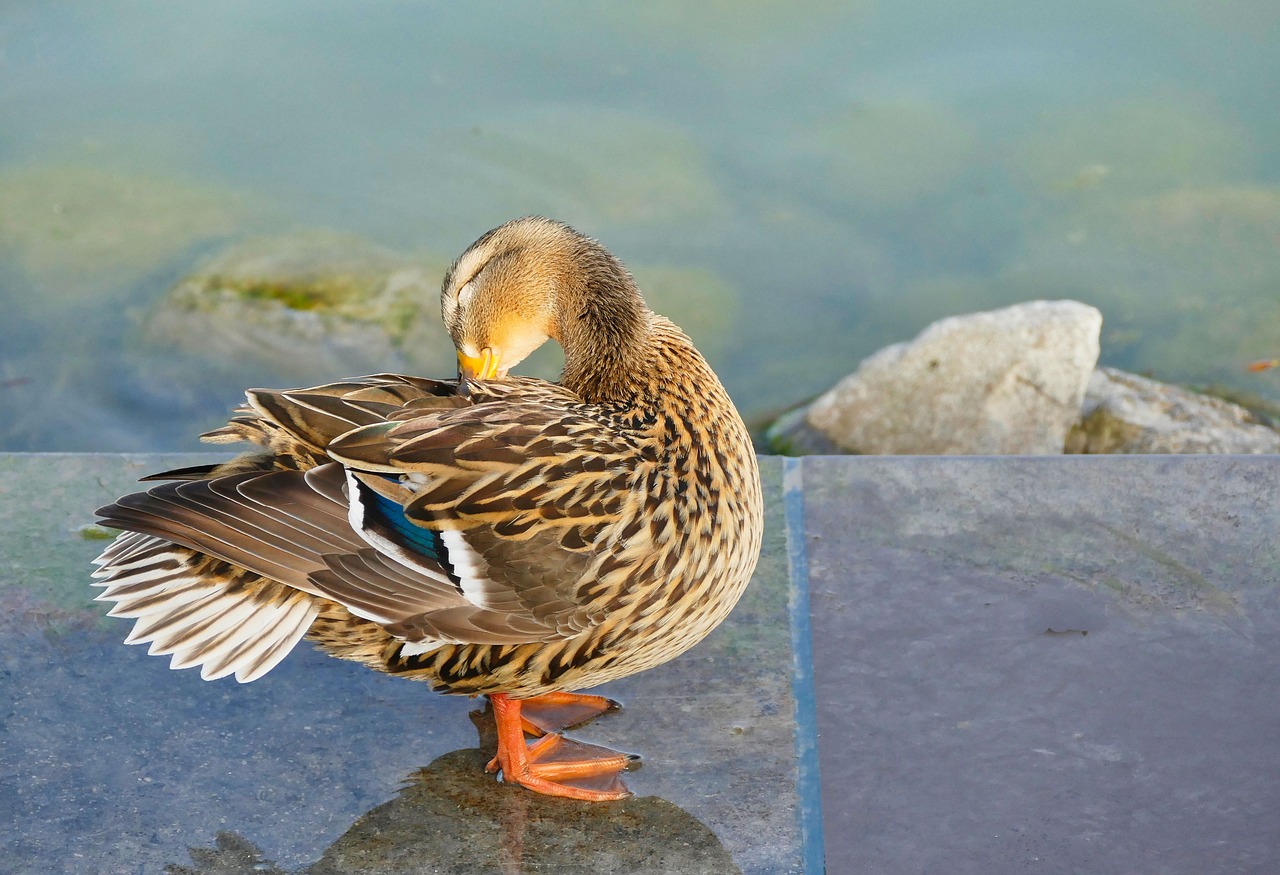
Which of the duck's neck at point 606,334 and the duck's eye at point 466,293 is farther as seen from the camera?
the duck's eye at point 466,293

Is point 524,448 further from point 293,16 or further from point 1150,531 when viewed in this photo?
point 293,16

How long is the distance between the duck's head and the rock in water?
8.00 feet

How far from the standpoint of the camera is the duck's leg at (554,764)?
9.59ft

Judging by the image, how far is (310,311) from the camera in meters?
6.64

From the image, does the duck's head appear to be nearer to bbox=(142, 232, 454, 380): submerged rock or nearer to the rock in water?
the rock in water

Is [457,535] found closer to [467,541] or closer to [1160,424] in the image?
[467,541]

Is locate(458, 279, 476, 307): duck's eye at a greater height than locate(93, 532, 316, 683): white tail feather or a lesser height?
greater

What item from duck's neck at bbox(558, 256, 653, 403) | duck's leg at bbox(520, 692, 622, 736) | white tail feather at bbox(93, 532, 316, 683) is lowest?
duck's leg at bbox(520, 692, 622, 736)

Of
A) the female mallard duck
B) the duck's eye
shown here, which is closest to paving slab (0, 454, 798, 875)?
the female mallard duck

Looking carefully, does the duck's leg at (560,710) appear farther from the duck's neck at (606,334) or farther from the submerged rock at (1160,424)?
the submerged rock at (1160,424)

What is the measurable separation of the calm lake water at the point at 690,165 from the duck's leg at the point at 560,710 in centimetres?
317

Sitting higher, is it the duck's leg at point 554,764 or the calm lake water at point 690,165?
the calm lake water at point 690,165

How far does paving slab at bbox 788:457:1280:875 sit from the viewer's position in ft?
9.12

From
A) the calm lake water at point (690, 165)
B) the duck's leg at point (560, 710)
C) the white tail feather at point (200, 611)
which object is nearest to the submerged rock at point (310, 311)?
the calm lake water at point (690, 165)
